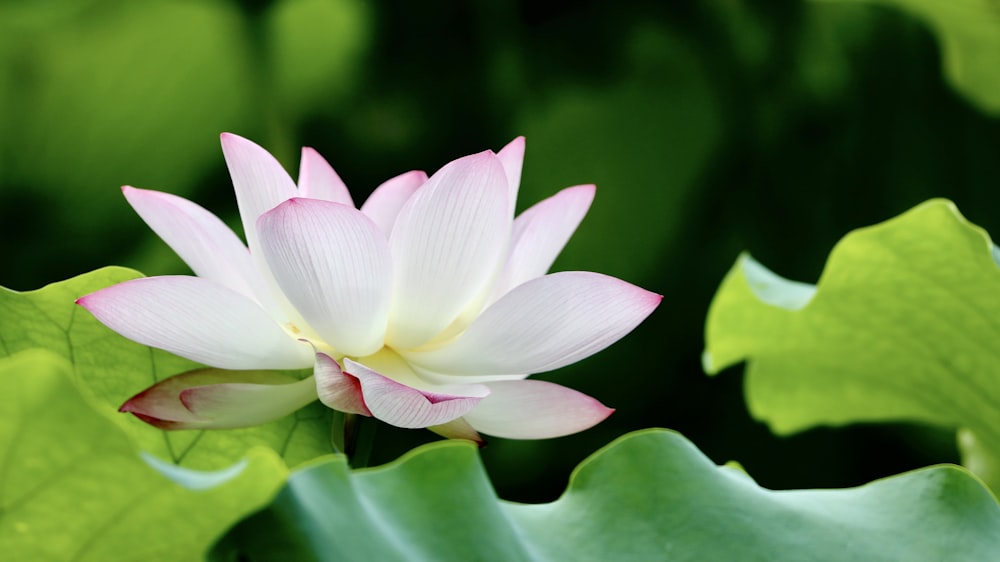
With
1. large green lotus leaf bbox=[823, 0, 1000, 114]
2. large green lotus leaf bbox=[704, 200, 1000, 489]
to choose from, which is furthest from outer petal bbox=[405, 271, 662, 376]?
large green lotus leaf bbox=[823, 0, 1000, 114]

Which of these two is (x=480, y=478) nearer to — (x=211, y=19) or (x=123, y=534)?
(x=123, y=534)

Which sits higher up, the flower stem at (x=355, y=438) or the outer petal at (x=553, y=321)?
the outer petal at (x=553, y=321)

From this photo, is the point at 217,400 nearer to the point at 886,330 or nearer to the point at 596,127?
the point at 886,330

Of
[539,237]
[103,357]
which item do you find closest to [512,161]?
[539,237]

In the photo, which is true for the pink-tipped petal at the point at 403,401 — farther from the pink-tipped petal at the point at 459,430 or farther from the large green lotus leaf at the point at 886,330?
the large green lotus leaf at the point at 886,330

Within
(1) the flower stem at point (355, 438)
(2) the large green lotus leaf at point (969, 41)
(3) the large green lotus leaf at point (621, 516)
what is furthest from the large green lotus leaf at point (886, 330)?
(2) the large green lotus leaf at point (969, 41)
